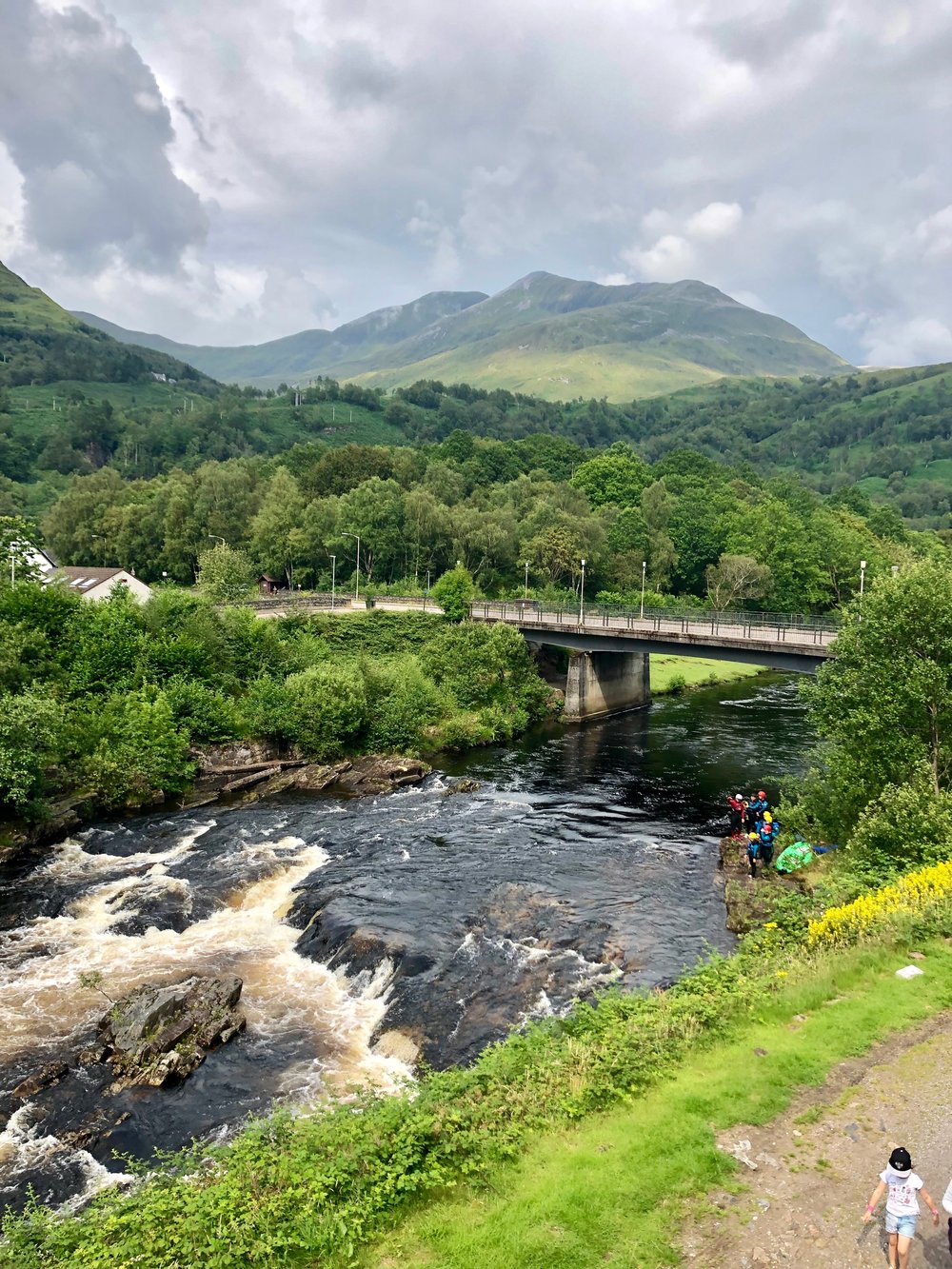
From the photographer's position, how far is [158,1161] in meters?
19.4

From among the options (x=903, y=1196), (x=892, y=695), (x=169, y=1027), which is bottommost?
(x=169, y=1027)

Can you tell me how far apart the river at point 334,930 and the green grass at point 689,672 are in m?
38.8

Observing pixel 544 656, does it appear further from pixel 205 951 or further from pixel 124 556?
pixel 124 556

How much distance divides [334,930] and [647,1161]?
19584 mm

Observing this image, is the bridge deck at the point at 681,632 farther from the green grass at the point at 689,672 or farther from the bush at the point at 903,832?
Result: the bush at the point at 903,832

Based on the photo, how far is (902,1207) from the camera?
11055 mm

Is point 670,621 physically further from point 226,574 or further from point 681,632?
point 226,574

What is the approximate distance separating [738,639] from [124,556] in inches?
3976

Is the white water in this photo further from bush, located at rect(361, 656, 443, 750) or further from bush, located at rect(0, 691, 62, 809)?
bush, located at rect(361, 656, 443, 750)

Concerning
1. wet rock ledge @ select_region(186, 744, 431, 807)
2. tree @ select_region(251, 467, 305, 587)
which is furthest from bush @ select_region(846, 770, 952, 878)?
tree @ select_region(251, 467, 305, 587)

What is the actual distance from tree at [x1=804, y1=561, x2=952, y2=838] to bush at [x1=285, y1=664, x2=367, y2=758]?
3322cm

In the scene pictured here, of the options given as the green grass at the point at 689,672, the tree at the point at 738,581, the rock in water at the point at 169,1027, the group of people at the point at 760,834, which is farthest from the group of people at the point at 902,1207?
the tree at the point at 738,581

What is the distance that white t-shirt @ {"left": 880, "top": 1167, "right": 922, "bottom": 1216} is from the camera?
11.0m

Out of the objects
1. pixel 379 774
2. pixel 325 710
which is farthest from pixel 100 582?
pixel 379 774
